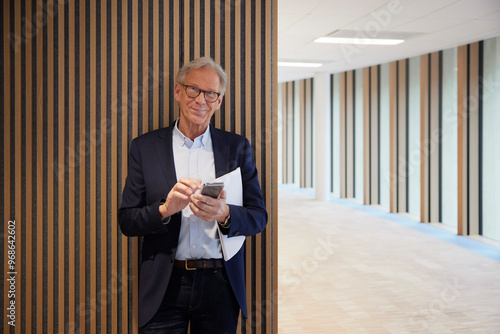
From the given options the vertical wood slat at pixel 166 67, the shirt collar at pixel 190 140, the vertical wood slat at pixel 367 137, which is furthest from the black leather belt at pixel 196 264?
the vertical wood slat at pixel 367 137

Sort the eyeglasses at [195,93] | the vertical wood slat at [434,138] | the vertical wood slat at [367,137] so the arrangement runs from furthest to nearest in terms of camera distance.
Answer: the vertical wood slat at [367,137]
the vertical wood slat at [434,138]
the eyeglasses at [195,93]

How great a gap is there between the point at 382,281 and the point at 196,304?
4413 millimetres

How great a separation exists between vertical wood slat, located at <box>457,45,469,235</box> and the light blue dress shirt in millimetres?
7468

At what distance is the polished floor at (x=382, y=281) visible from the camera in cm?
496

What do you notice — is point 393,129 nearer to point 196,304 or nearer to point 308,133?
point 308,133

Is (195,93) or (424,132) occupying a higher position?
(424,132)

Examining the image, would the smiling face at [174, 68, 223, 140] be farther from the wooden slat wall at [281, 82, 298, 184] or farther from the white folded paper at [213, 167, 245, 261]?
the wooden slat wall at [281, 82, 298, 184]

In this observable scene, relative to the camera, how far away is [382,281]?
6281mm

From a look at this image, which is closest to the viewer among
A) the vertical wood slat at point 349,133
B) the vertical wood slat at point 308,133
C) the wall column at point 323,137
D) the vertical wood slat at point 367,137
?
the vertical wood slat at point 367,137

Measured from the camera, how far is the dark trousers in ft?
7.64

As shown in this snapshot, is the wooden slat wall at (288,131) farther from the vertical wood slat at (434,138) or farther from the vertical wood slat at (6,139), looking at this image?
the vertical wood slat at (6,139)

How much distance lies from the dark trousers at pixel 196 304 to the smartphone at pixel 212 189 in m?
0.43

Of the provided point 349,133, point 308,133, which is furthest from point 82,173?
point 308,133

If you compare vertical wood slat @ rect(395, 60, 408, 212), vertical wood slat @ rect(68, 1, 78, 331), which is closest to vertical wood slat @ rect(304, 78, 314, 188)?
vertical wood slat @ rect(395, 60, 408, 212)
